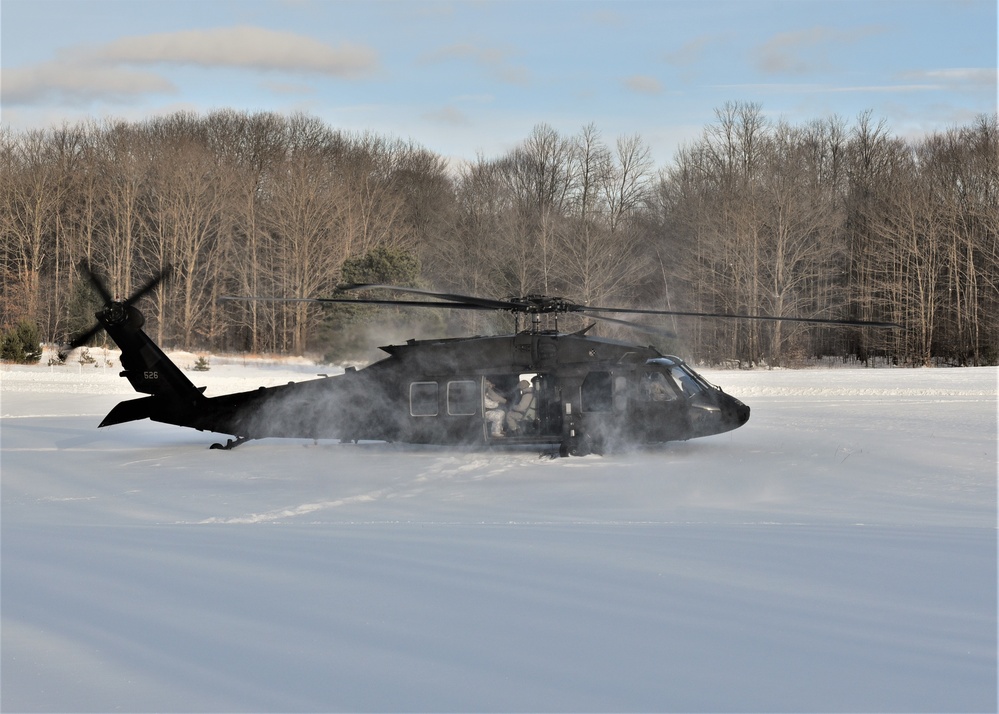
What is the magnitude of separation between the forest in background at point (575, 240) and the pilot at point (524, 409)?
25.2 metres

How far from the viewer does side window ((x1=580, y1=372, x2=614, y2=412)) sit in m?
12.2

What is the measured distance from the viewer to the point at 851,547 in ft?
21.2

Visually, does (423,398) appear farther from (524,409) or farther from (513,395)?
(524,409)

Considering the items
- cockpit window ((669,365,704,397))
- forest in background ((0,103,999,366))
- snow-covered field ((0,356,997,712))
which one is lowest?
snow-covered field ((0,356,997,712))

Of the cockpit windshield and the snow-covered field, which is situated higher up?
the cockpit windshield

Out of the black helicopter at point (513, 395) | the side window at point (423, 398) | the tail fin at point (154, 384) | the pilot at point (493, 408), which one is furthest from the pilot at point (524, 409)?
the tail fin at point (154, 384)

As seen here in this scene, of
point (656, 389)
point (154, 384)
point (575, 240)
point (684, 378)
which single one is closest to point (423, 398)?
point (656, 389)

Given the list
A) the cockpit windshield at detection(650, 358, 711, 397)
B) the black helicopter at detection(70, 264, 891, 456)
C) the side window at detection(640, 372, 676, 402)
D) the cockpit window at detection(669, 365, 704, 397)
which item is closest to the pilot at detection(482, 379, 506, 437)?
the black helicopter at detection(70, 264, 891, 456)

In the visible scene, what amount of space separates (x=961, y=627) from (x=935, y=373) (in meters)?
29.7

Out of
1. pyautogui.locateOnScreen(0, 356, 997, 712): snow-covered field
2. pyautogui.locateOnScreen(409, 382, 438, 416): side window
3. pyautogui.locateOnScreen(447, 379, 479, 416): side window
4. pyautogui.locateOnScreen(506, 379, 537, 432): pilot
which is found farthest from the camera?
pyautogui.locateOnScreen(409, 382, 438, 416): side window

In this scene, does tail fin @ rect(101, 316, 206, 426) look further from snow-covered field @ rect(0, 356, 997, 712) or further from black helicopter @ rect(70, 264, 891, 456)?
snow-covered field @ rect(0, 356, 997, 712)

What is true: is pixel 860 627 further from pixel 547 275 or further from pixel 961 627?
pixel 547 275

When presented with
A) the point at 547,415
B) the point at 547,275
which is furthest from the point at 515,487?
the point at 547,275

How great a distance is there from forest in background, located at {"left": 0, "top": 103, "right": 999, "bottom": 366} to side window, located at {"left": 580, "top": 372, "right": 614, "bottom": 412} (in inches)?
996
